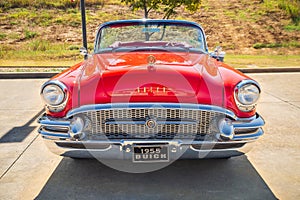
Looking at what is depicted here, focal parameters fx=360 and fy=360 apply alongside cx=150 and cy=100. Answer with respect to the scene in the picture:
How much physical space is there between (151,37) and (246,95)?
178 cm

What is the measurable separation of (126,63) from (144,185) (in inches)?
46.0

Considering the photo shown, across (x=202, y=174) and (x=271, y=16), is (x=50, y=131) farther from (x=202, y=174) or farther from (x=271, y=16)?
(x=271, y=16)

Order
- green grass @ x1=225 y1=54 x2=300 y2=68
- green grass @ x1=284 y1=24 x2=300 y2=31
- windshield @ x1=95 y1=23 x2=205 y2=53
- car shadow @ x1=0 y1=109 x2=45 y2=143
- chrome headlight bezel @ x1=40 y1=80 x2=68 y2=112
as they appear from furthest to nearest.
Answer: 1. green grass @ x1=284 y1=24 x2=300 y2=31
2. green grass @ x1=225 y1=54 x2=300 y2=68
3. car shadow @ x1=0 y1=109 x2=45 y2=143
4. windshield @ x1=95 y1=23 x2=205 y2=53
5. chrome headlight bezel @ x1=40 y1=80 x2=68 y2=112

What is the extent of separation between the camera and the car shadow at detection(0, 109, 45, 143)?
452 cm

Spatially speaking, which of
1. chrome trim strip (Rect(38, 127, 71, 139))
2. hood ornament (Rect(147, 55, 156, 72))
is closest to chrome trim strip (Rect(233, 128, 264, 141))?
hood ornament (Rect(147, 55, 156, 72))

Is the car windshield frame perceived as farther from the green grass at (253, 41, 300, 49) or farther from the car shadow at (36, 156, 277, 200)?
the green grass at (253, 41, 300, 49)

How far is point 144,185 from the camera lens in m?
3.27

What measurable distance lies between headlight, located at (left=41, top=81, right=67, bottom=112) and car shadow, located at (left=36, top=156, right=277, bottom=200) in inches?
28.7

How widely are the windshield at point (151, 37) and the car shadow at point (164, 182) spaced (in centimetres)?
147

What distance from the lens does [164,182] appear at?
333 centimetres

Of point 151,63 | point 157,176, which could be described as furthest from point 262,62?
point 157,176

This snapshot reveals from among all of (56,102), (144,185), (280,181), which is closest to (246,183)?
(280,181)

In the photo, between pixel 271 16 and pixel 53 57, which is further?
pixel 271 16

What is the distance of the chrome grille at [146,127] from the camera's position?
297cm
